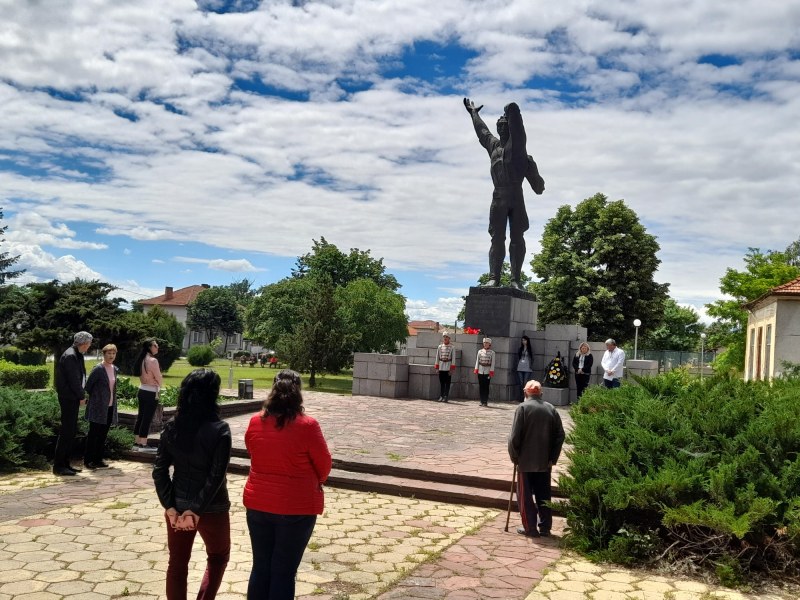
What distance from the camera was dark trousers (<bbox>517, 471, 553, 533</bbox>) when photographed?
656 centimetres

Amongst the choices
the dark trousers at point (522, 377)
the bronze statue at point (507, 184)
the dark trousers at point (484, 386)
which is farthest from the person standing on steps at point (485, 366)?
the bronze statue at point (507, 184)

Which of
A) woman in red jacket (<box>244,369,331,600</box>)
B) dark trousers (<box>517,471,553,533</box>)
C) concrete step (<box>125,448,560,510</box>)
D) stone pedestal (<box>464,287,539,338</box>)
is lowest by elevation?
concrete step (<box>125,448,560,510</box>)

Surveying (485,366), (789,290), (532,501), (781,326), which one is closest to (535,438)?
(532,501)

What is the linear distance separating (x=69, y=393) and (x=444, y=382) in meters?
9.41

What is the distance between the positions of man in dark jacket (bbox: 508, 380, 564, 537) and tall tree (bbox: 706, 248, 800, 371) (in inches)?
1205

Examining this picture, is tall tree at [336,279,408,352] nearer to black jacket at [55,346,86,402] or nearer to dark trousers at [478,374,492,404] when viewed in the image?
dark trousers at [478,374,492,404]

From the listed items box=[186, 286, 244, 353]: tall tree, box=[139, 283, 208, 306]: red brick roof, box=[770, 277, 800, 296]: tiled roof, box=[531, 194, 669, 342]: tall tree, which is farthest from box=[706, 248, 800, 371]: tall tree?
box=[139, 283, 208, 306]: red brick roof

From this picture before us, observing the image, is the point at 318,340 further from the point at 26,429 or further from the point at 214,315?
the point at 214,315

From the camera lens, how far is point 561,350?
58.8ft

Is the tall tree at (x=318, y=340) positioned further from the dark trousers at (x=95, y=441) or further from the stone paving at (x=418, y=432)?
the dark trousers at (x=95, y=441)

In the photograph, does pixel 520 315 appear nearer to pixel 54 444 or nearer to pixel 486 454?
pixel 486 454

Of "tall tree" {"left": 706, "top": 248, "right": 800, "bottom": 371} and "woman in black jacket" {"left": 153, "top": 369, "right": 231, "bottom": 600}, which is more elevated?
"tall tree" {"left": 706, "top": 248, "right": 800, "bottom": 371}

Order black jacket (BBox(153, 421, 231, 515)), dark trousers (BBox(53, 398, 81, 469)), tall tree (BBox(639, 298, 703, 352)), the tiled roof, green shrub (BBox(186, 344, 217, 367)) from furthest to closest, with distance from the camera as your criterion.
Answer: tall tree (BBox(639, 298, 703, 352)) < green shrub (BBox(186, 344, 217, 367)) < the tiled roof < dark trousers (BBox(53, 398, 81, 469)) < black jacket (BBox(153, 421, 231, 515))

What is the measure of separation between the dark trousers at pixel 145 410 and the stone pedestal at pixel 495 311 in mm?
9536
